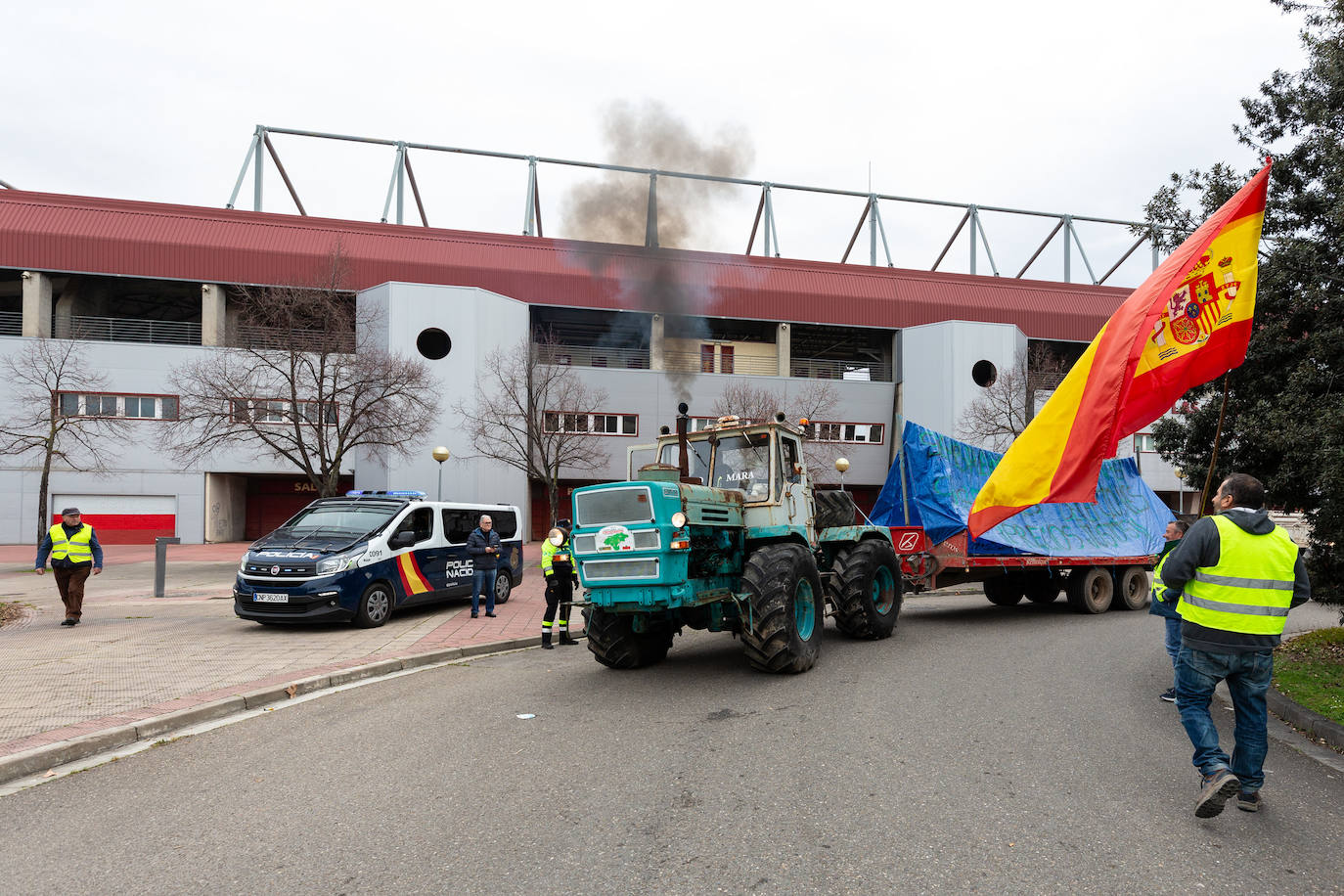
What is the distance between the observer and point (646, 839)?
416 cm

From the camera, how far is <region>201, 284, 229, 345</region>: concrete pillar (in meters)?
31.0

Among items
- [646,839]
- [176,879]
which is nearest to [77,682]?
[176,879]

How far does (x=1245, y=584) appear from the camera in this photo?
14.9 feet

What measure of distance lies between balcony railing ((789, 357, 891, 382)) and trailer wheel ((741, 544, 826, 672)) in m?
29.4

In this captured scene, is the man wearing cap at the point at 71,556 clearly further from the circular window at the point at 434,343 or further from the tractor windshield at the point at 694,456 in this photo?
the circular window at the point at 434,343

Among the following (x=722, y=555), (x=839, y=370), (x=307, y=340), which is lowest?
(x=722, y=555)

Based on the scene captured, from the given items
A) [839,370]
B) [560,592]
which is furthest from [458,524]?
[839,370]

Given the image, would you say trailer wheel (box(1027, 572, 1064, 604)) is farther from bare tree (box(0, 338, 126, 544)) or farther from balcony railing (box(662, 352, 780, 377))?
bare tree (box(0, 338, 126, 544))

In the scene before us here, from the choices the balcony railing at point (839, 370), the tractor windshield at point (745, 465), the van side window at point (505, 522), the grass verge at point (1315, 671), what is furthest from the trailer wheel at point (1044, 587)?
the balcony railing at point (839, 370)

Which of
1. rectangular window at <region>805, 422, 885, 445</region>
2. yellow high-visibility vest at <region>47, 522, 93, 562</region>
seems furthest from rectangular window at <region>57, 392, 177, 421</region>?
rectangular window at <region>805, 422, 885, 445</region>

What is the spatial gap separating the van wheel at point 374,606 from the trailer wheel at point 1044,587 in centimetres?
1088

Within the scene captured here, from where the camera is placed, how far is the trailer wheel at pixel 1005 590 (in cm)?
1484

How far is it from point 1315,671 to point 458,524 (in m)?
11.7

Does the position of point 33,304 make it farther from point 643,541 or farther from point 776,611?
point 776,611
